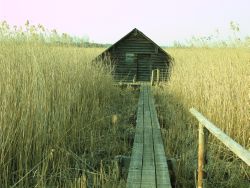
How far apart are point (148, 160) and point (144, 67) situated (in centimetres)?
1272

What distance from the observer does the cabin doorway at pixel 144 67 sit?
52.2 feet

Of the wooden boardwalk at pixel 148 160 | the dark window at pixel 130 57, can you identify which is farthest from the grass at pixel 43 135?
the dark window at pixel 130 57

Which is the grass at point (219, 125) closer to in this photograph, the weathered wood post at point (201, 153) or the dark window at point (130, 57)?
the weathered wood post at point (201, 153)

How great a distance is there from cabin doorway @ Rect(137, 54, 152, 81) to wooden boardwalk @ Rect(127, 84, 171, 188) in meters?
10.4

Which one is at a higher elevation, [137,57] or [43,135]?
[137,57]

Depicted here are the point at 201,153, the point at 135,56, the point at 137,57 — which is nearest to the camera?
the point at 201,153

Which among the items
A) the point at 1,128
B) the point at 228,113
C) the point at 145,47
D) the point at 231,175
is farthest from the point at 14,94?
the point at 145,47

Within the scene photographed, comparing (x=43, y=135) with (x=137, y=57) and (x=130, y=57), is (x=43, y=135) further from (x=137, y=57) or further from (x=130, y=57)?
(x=137, y=57)

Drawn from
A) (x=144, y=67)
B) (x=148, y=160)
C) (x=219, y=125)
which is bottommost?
(x=148, y=160)

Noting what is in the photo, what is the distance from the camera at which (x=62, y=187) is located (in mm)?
2949

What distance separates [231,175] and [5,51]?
10.9 ft

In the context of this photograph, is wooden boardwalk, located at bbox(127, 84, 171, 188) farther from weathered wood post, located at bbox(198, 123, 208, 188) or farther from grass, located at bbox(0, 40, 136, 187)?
weathered wood post, located at bbox(198, 123, 208, 188)

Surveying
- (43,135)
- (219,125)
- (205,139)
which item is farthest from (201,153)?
(219,125)

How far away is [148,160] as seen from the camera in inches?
136
